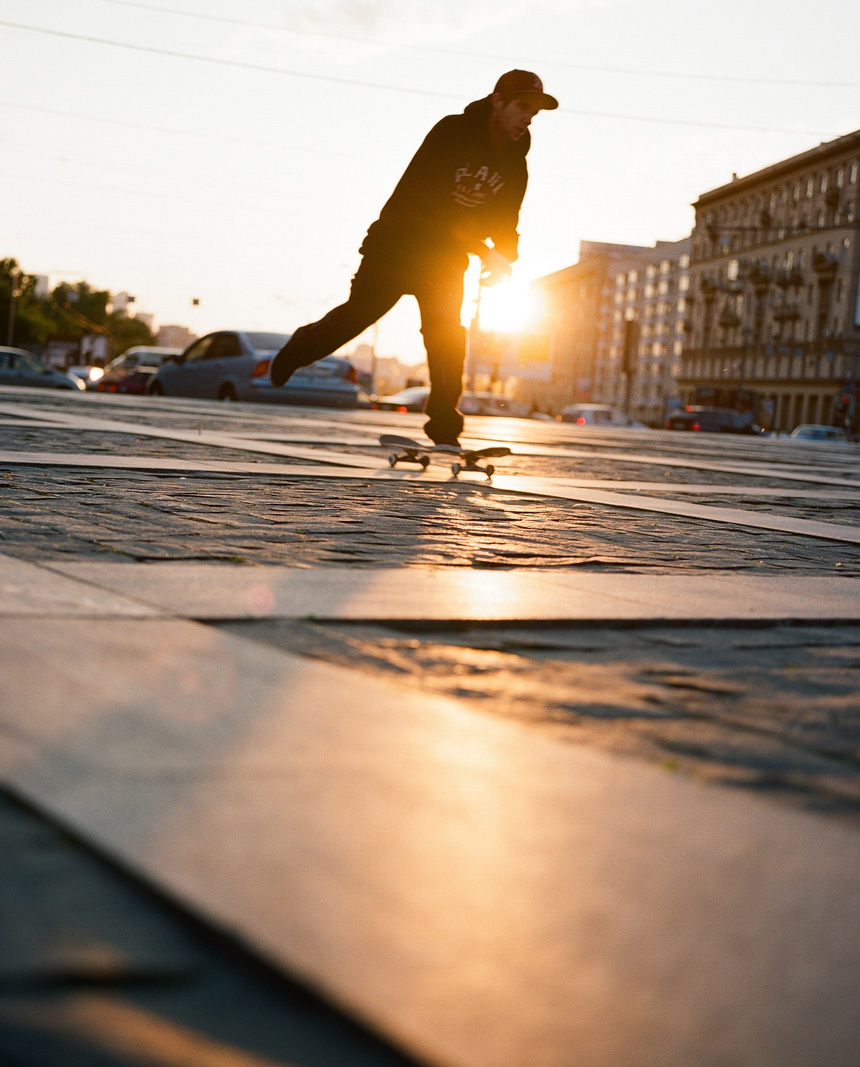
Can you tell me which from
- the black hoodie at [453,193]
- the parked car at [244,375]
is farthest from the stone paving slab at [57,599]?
the parked car at [244,375]

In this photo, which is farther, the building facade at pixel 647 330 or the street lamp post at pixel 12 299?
the building facade at pixel 647 330

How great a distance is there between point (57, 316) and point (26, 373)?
126582mm

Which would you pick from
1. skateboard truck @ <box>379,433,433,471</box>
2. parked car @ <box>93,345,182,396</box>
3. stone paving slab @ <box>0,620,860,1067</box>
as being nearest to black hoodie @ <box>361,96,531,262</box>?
skateboard truck @ <box>379,433,433,471</box>

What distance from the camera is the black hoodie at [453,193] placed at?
7.45m

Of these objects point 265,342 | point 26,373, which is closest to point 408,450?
point 265,342

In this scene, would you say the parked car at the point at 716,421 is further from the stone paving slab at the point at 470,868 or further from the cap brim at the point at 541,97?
the stone paving slab at the point at 470,868

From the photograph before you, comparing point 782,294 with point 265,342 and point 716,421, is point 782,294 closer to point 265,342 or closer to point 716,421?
point 716,421

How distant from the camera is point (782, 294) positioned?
94125mm

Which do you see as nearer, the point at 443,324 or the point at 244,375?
the point at 443,324

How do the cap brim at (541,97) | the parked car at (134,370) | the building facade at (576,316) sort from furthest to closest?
1. the building facade at (576,316)
2. the parked car at (134,370)
3. the cap brim at (541,97)

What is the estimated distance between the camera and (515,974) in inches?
46.8

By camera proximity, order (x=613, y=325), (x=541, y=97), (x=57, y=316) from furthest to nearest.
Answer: (x=57, y=316) < (x=613, y=325) < (x=541, y=97)

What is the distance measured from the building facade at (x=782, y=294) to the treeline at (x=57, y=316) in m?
42.8

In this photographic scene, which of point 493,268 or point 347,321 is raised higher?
point 493,268
